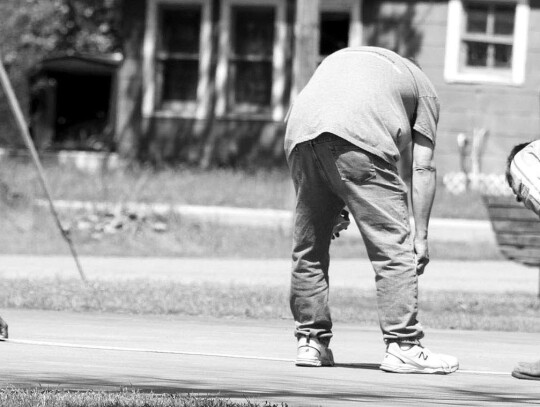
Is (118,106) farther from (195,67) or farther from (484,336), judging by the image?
(484,336)

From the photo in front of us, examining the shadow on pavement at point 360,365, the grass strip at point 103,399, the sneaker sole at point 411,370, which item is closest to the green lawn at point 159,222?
the shadow on pavement at point 360,365

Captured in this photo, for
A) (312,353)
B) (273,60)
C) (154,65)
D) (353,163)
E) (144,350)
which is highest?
(353,163)

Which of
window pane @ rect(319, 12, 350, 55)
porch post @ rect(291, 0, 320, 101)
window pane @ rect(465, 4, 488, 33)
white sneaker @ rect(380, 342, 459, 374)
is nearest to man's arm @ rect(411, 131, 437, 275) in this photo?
white sneaker @ rect(380, 342, 459, 374)

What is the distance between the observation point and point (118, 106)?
79.3ft

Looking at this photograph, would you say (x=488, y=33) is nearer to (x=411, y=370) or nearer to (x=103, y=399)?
(x=411, y=370)

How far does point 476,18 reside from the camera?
73.4 feet

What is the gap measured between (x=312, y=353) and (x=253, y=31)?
16.5m

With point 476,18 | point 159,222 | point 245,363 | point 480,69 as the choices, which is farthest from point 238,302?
point 476,18

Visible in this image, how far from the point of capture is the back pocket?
7168 mm

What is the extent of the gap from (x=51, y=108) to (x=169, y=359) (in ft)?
69.6

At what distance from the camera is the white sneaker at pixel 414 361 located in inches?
285

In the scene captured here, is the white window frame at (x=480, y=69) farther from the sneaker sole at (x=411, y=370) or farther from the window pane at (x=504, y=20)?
the sneaker sole at (x=411, y=370)

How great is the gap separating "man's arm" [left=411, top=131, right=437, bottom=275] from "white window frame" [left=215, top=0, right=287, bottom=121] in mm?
15901

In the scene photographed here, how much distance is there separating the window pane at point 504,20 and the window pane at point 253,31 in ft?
12.0
